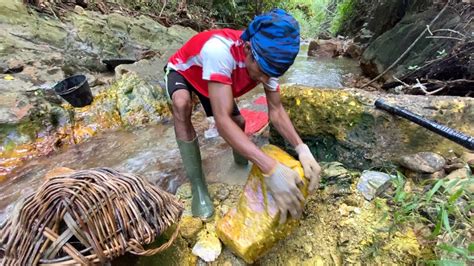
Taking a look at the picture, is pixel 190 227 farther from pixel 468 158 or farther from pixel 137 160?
pixel 468 158

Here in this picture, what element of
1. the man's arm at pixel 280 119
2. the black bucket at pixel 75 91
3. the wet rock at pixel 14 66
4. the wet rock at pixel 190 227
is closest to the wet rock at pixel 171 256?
the wet rock at pixel 190 227

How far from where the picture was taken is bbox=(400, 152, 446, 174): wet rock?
1922mm

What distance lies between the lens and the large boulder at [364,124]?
213cm

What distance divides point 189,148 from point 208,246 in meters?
0.64

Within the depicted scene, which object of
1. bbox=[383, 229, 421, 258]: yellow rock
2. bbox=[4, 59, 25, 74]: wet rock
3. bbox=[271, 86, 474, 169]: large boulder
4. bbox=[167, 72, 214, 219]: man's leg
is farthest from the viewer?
bbox=[4, 59, 25, 74]: wet rock

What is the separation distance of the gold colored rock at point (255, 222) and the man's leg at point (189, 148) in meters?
0.30

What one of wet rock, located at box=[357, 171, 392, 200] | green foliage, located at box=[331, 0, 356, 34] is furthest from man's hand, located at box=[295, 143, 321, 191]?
green foliage, located at box=[331, 0, 356, 34]

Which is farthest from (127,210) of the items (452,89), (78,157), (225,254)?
(452,89)

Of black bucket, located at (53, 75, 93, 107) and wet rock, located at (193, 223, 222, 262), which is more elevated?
wet rock, located at (193, 223, 222, 262)

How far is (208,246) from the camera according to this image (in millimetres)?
1715

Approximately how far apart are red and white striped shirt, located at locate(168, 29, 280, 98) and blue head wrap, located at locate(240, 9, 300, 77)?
196 millimetres

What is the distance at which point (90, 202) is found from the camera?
3.98 ft

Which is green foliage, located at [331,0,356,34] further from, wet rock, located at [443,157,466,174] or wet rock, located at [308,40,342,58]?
wet rock, located at [443,157,466,174]

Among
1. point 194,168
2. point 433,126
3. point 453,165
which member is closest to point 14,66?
point 194,168
